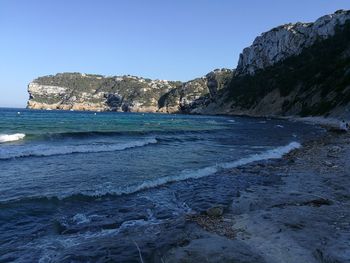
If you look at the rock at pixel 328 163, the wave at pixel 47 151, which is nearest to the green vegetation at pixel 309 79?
the rock at pixel 328 163

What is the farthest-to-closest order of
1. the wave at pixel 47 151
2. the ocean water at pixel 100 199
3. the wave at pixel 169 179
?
the wave at pixel 47 151
the wave at pixel 169 179
the ocean water at pixel 100 199

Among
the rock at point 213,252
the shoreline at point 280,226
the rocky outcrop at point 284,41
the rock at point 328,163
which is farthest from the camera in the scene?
the rocky outcrop at point 284,41

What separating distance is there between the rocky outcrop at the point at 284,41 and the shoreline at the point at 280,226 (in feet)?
408

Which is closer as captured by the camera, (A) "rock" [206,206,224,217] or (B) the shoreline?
(B) the shoreline

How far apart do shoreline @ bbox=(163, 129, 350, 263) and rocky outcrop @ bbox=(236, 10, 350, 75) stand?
124 m

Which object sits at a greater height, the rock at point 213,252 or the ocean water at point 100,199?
the rock at point 213,252

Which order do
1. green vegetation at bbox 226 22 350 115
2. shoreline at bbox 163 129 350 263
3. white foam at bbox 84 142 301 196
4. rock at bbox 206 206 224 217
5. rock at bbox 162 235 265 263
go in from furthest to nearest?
1. green vegetation at bbox 226 22 350 115
2. white foam at bbox 84 142 301 196
3. rock at bbox 206 206 224 217
4. shoreline at bbox 163 129 350 263
5. rock at bbox 162 235 265 263

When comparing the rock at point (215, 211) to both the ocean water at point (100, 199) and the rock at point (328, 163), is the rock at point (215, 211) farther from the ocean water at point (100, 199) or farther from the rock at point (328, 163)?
the rock at point (328, 163)

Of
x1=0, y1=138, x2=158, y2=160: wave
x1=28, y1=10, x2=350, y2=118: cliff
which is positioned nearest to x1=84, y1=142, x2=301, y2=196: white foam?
x1=0, y1=138, x2=158, y2=160: wave

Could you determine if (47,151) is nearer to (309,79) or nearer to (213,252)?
(213,252)

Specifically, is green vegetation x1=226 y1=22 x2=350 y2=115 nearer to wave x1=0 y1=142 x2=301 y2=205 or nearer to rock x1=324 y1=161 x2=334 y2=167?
wave x1=0 y1=142 x2=301 y2=205

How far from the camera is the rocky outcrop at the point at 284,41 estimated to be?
12900cm

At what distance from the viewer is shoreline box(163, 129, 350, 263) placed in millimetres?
7852

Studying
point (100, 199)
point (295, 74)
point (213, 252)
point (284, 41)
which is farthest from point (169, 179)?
point (284, 41)
